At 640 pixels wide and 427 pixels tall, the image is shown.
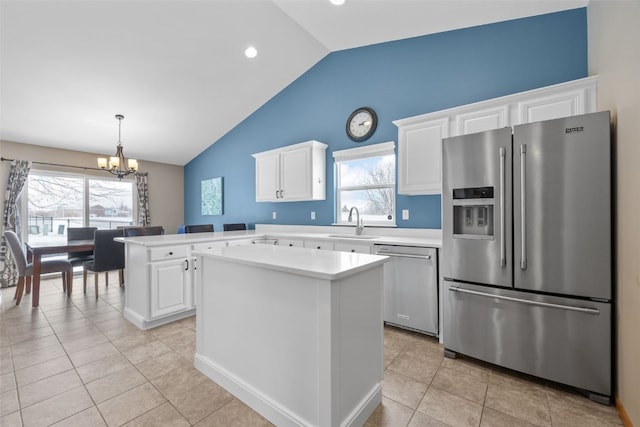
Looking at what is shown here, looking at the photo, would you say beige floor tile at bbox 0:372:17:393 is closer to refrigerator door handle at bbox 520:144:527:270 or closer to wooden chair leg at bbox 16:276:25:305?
wooden chair leg at bbox 16:276:25:305

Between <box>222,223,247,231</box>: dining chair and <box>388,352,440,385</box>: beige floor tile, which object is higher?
<box>222,223,247,231</box>: dining chair

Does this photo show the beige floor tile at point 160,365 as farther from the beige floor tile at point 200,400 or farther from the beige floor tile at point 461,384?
the beige floor tile at point 461,384

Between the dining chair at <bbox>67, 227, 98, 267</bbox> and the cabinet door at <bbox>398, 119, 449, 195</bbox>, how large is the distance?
4562mm

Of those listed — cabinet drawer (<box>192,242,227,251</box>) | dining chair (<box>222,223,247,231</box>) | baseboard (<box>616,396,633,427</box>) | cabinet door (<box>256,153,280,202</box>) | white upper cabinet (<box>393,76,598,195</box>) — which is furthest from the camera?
dining chair (<box>222,223,247,231</box>)

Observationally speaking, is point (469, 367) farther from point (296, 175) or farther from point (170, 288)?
point (296, 175)

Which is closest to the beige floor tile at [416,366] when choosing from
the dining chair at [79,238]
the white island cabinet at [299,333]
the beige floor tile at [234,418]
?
the white island cabinet at [299,333]

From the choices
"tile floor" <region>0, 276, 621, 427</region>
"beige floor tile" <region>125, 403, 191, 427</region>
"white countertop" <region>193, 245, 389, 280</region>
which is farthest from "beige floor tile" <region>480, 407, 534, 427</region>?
"beige floor tile" <region>125, 403, 191, 427</region>

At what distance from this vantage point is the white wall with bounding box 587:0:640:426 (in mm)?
1413

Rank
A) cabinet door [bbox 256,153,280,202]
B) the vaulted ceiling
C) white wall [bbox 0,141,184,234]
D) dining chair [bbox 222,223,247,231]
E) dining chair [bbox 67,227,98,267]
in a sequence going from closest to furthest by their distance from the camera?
1. the vaulted ceiling
2. dining chair [bbox 67,227,98,267]
3. cabinet door [bbox 256,153,280,202]
4. white wall [bbox 0,141,184,234]
5. dining chair [bbox 222,223,247,231]

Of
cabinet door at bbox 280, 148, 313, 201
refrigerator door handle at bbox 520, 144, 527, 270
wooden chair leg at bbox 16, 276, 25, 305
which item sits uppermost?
cabinet door at bbox 280, 148, 313, 201

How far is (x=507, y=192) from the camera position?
6.44 feet

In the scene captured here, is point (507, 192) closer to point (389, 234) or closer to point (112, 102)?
point (389, 234)

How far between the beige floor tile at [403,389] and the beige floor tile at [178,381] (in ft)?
4.03

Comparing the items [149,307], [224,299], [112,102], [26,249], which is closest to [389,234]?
[224,299]
